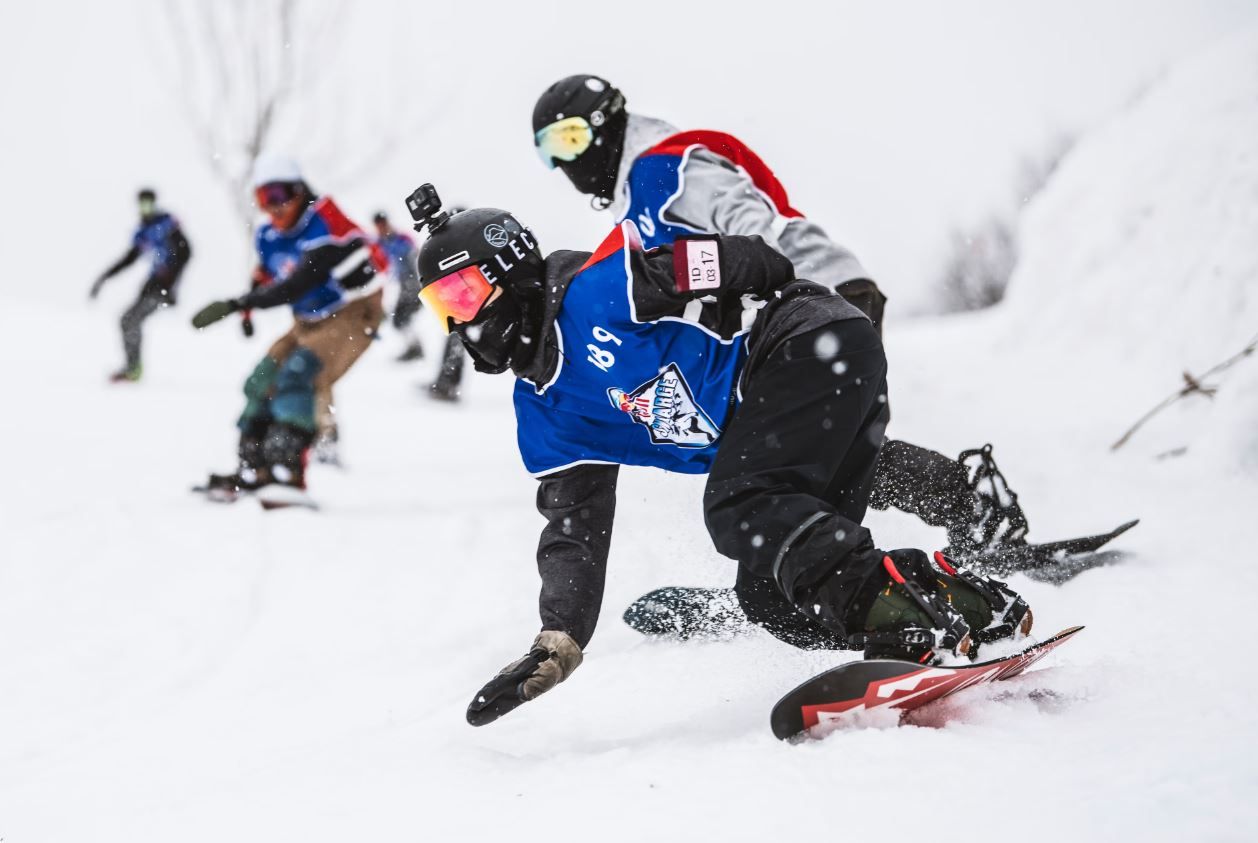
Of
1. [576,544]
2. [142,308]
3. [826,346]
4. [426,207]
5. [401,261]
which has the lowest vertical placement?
[576,544]

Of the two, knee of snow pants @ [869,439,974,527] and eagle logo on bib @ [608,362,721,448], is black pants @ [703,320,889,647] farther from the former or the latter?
knee of snow pants @ [869,439,974,527]

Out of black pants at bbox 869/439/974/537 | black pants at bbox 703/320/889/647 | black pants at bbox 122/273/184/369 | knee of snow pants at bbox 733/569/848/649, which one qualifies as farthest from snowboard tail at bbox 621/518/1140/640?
black pants at bbox 122/273/184/369

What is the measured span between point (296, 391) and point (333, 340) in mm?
386

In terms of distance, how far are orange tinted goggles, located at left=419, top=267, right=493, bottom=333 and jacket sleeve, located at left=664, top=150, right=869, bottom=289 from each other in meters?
1.10

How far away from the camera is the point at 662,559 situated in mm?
4316

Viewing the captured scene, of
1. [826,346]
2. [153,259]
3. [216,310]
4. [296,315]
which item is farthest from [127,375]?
[826,346]

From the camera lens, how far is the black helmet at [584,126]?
146 inches

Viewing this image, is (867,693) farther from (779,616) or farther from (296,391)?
(296,391)

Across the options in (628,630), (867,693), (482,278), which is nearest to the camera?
(867,693)

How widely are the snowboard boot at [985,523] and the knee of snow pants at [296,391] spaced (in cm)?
366

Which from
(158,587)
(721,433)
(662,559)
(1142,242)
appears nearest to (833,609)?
(721,433)

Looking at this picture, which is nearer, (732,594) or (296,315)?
(732,594)

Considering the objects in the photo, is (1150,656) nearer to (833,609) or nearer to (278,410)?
(833,609)

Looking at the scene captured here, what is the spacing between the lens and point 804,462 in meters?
2.27
